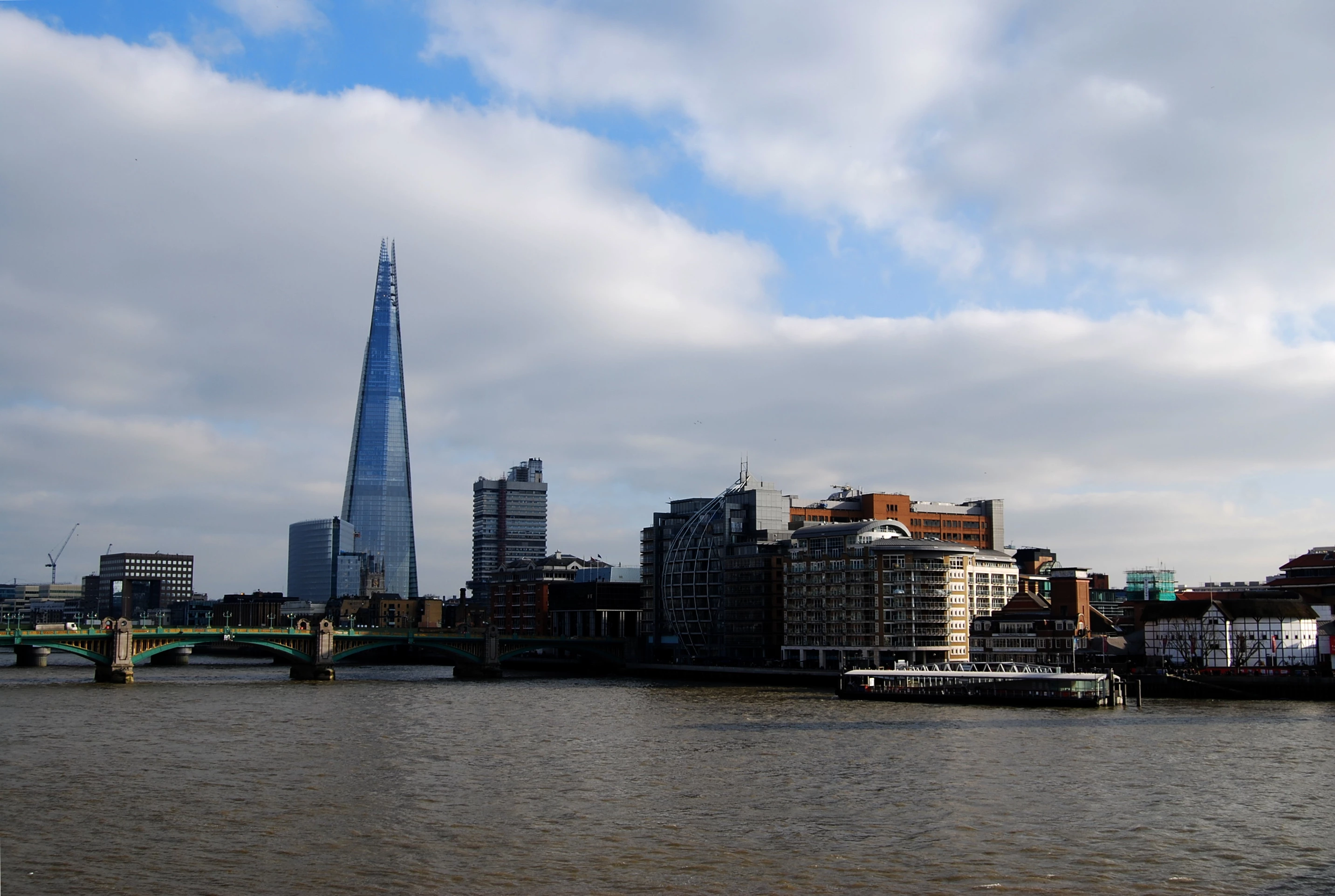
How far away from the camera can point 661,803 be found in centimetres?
5781

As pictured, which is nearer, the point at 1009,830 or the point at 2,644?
the point at 1009,830

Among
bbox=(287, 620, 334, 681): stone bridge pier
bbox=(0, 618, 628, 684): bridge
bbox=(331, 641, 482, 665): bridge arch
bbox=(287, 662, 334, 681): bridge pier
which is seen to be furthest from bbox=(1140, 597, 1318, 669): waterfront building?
bbox=(287, 620, 334, 681): stone bridge pier

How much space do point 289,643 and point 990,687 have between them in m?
93.6

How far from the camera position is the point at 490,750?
77750 millimetres

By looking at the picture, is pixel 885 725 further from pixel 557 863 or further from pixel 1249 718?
pixel 557 863

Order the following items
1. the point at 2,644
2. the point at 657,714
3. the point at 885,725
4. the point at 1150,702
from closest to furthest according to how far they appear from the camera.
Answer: the point at 885,725 < the point at 657,714 < the point at 1150,702 < the point at 2,644

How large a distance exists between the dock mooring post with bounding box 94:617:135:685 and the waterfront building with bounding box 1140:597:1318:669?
120 m

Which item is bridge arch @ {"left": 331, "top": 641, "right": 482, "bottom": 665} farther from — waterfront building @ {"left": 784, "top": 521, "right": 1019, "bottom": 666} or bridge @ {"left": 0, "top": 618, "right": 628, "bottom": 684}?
waterfront building @ {"left": 784, "top": 521, "right": 1019, "bottom": 666}

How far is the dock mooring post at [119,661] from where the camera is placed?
144125 millimetres

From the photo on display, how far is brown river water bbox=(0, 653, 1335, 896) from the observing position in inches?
1692

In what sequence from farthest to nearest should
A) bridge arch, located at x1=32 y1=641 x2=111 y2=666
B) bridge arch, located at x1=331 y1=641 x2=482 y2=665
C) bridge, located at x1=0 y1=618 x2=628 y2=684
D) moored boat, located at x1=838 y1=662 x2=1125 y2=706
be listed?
bridge arch, located at x1=331 y1=641 x2=482 y2=665 < bridge, located at x1=0 y1=618 x2=628 y2=684 < bridge arch, located at x1=32 y1=641 x2=111 y2=666 < moored boat, located at x1=838 y1=662 x2=1125 y2=706

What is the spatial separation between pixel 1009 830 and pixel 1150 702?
7886 centimetres

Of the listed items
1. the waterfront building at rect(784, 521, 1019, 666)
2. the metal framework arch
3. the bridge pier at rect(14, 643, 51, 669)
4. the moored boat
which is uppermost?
the waterfront building at rect(784, 521, 1019, 666)

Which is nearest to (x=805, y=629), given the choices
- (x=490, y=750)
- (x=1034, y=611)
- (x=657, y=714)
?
(x=1034, y=611)
